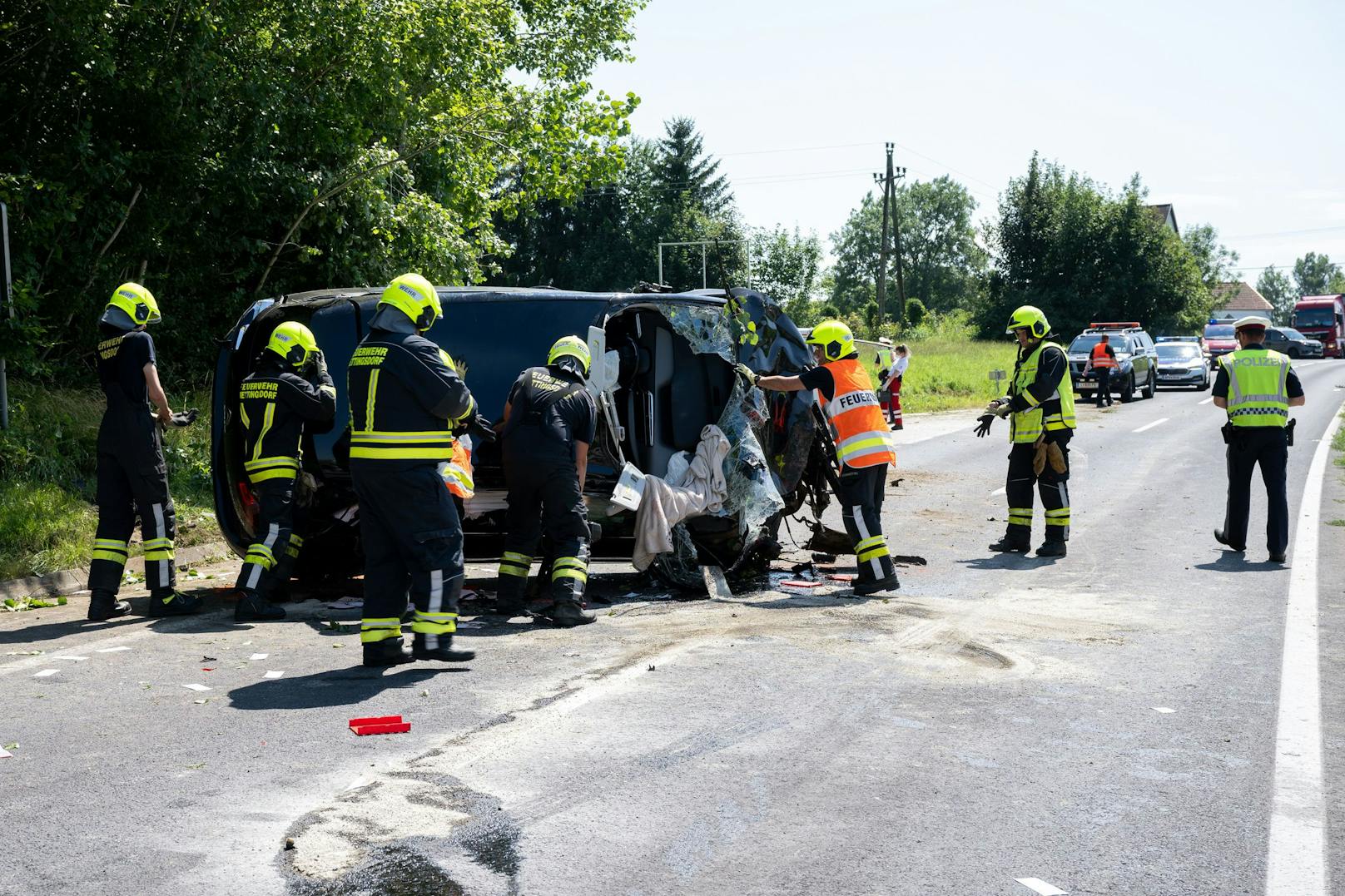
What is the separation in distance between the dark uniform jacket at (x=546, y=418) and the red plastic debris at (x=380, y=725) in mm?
2467

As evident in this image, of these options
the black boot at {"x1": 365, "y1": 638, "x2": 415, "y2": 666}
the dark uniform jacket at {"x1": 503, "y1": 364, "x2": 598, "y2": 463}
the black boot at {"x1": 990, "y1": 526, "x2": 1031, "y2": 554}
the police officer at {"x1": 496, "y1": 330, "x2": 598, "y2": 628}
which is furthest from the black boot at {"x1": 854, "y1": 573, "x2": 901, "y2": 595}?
the black boot at {"x1": 365, "y1": 638, "x2": 415, "y2": 666}

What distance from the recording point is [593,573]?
934 centimetres

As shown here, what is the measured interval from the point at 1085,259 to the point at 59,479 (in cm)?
5557

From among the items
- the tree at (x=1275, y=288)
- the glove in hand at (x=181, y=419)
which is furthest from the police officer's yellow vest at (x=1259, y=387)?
the tree at (x=1275, y=288)

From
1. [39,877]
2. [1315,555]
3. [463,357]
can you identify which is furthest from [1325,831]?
[1315,555]

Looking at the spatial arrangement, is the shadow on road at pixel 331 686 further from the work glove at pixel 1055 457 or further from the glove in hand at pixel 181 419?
the work glove at pixel 1055 457

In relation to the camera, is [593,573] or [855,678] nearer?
[855,678]

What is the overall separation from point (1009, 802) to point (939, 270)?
127056mm

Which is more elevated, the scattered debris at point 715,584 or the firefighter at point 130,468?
the firefighter at point 130,468

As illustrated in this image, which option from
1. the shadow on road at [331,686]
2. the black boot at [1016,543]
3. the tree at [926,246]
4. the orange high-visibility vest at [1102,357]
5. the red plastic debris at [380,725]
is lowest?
the black boot at [1016,543]

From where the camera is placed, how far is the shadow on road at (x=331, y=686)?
5.58m

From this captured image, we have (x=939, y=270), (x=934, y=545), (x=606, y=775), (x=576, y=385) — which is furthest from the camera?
(x=939, y=270)

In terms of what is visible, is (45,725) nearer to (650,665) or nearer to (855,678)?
(650,665)

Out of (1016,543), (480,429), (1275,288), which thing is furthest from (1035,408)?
(1275,288)
